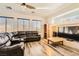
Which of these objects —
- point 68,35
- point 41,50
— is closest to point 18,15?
point 41,50

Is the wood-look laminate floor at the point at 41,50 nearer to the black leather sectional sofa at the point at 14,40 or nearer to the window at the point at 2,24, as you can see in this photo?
the black leather sectional sofa at the point at 14,40

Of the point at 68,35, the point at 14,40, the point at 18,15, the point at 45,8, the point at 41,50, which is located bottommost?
the point at 41,50

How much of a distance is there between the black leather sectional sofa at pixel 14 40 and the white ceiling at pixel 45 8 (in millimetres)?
526

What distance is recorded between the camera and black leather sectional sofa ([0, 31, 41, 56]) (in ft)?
7.62

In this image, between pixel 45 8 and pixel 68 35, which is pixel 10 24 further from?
pixel 68 35

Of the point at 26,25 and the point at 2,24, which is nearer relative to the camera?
the point at 2,24

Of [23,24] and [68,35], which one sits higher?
[23,24]

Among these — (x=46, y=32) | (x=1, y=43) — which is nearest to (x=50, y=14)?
(x=46, y=32)

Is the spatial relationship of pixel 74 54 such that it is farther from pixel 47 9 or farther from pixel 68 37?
pixel 47 9

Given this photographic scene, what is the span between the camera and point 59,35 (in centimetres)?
247

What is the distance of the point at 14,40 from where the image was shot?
7.80ft

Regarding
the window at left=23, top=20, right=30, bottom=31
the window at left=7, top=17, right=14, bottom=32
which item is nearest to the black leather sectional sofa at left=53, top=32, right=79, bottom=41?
the window at left=23, top=20, right=30, bottom=31

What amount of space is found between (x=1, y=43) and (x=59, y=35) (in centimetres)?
143

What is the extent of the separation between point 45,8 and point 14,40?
3.58 feet
